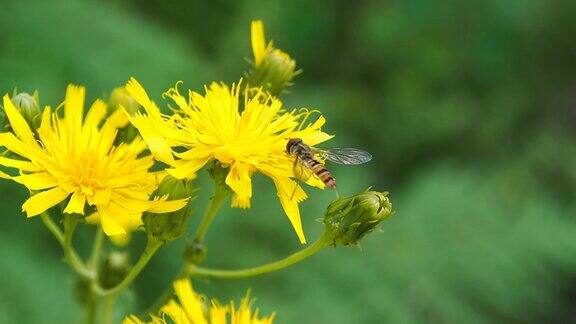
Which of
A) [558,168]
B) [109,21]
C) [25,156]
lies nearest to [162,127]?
[25,156]

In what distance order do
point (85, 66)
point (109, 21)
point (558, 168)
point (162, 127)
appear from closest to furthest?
1. point (162, 127)
2. point (85, 66)
3. point (109, 21)
4. point (558, 168)

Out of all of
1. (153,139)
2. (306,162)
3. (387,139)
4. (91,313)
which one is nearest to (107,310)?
(91,313)

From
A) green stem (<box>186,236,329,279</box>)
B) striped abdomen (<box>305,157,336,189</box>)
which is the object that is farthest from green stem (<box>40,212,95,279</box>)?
striped abdomen (<box>305,157,336,189</box>)

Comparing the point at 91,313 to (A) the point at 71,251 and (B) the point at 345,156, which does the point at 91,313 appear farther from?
(B) the point at 345,156

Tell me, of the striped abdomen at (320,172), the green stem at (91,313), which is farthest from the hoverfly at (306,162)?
the green stem at (91,313)

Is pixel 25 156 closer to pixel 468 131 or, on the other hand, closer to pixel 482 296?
pixel 482 296
